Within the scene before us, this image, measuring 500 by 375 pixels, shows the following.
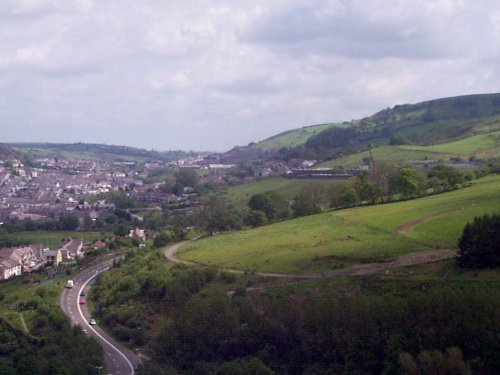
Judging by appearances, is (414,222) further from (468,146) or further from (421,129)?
(421,129)

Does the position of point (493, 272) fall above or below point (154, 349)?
above

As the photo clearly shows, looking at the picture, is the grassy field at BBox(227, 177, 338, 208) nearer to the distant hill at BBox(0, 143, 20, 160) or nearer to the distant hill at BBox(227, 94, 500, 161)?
the distant hill at BBox(227, 94, 500, 161)

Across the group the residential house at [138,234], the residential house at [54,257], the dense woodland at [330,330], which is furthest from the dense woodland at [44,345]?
the residential house at [138,234]

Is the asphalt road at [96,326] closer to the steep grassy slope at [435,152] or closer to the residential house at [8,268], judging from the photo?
the residential house at [8,268]

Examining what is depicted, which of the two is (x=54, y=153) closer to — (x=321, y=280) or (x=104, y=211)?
(x=104, y=211)

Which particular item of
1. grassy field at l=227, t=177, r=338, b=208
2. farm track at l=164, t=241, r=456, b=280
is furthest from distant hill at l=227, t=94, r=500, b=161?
farm track at l=164, t=241, r=456, b=280

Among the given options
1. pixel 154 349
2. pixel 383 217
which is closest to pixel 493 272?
pixel 154 349
